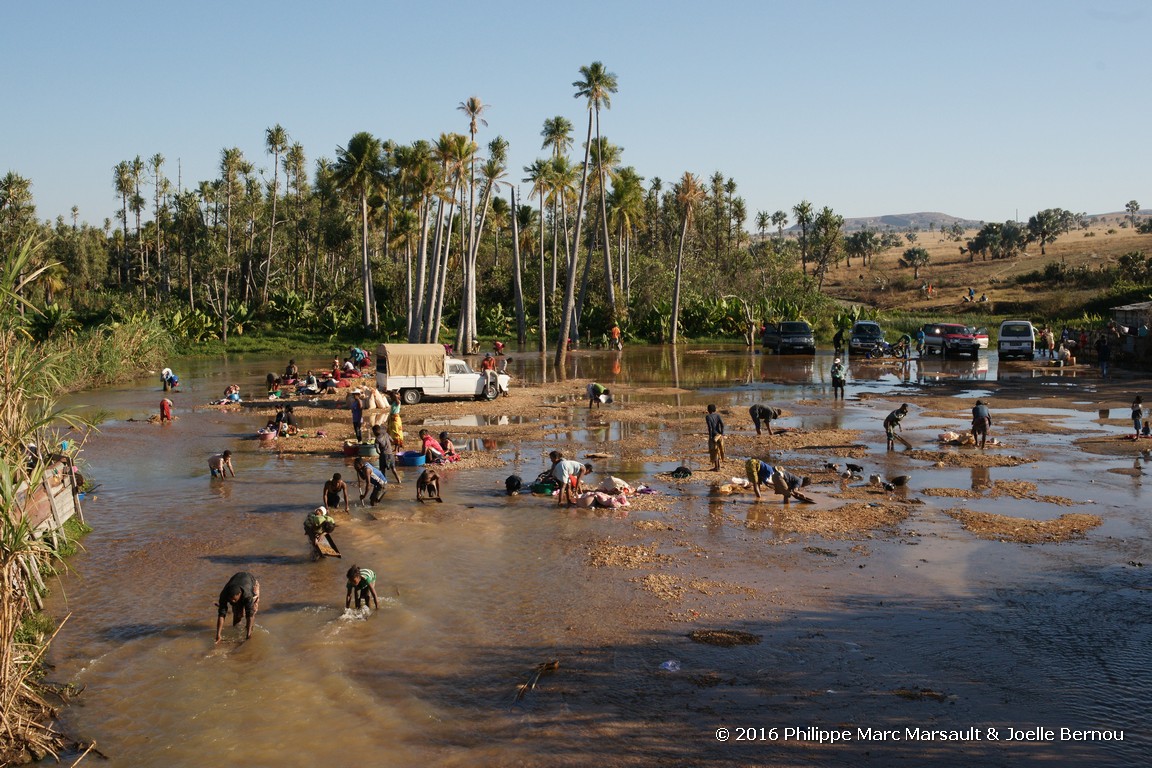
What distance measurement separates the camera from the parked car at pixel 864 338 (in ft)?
159

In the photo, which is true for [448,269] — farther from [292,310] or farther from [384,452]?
[384,452]

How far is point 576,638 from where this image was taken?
1123 centimetres

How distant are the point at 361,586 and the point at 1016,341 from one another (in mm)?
41398

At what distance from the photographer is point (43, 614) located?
39.5 ft

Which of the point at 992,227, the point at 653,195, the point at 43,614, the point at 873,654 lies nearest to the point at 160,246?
the point at 653,195

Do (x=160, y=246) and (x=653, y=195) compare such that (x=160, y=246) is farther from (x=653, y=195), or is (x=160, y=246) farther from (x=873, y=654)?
(x=873, y=654)

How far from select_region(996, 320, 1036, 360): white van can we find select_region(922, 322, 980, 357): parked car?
136cm

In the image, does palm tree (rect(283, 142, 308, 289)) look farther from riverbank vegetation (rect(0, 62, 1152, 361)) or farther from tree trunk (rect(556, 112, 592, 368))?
tree trunk (rect(556, 112, 592, 368))

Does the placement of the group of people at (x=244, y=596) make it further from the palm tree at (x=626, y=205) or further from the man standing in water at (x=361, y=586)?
the palm tree at (x=626, y=205)

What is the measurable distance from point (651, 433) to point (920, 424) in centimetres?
771

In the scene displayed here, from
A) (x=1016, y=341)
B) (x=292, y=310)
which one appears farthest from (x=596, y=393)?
(x=292, y=310)

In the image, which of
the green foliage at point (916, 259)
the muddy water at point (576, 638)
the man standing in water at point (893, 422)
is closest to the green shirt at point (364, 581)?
the muddy water at point (576, 638)

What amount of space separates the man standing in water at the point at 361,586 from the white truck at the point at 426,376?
19.5 meters

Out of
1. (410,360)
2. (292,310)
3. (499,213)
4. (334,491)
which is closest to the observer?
(334,491)
